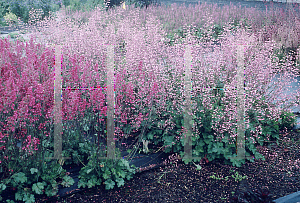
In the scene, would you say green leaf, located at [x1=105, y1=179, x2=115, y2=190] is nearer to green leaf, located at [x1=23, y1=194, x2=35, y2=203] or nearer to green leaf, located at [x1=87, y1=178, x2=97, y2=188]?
green leaf, located at [x1=87, y1=178, x2=97, y2=188]

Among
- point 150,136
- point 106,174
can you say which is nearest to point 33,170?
point 106,174

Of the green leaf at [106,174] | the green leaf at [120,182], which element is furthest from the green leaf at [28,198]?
the green leaf at [120,182]

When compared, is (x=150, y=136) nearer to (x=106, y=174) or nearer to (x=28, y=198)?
(x=106, y=174)

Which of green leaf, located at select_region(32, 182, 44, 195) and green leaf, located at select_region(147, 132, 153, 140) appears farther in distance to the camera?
green leaf, located at select_region(147, 132, 153, 140)

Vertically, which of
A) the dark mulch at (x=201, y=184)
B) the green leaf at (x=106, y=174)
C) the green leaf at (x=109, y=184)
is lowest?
the dark mulch at (x=201, y=184)

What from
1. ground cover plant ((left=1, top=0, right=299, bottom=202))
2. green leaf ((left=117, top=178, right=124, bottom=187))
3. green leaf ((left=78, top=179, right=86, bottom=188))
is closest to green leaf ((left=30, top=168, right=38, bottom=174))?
ground cover plant ((left=1, top=0, right=299, bottom=202))

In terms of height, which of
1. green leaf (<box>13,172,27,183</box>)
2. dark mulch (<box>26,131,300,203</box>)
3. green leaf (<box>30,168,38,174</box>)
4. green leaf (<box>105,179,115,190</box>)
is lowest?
dark mulch (<box>26,131,300,203</box>)

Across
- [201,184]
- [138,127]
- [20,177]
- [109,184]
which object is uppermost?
[138,127]

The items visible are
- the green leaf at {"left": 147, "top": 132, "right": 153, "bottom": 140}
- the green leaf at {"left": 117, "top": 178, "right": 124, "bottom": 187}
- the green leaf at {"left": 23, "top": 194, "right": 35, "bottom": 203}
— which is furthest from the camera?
the green leaf at {"left": 147, "top": 132, "right": 153, "bottom": 140}

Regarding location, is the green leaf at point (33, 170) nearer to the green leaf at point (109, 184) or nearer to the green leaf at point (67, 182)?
the green leaf at point (67, 182)

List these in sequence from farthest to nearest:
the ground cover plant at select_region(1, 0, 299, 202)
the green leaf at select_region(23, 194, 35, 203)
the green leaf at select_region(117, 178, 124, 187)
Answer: the green leaf at select_region(117, 178, 124, 187), the ground cover plant at select_region(1, 0, 299, 202), the green leaf at select_region(23, 194, 35, 203)

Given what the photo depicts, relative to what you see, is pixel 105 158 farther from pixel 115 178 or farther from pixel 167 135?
pixel 167 135

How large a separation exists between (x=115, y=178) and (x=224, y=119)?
166 centimetres

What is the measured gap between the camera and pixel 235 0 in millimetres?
22812
